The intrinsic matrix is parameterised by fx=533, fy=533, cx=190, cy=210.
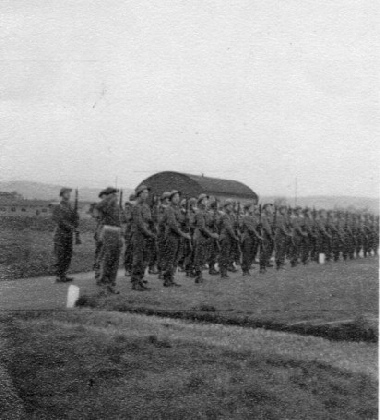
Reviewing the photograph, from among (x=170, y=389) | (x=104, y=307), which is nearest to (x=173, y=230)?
(x=104, y=307)

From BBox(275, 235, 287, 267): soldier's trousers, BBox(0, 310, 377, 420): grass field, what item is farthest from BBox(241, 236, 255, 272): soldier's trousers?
BBox(0, 310, 377, 420): grass field

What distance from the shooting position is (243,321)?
21.4 ft

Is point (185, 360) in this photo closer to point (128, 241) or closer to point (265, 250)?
point (128, 241)

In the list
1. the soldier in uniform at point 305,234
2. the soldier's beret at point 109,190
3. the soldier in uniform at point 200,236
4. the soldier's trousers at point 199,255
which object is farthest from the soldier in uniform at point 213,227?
the soldier in uniform at point 305,234

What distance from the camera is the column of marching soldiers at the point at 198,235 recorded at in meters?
8.69

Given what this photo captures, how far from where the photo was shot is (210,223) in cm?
1174

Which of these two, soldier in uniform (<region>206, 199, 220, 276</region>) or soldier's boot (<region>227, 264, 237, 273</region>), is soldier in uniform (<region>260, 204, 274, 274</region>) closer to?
soldier's boot (<region>227, 264, 237, 273</region>)

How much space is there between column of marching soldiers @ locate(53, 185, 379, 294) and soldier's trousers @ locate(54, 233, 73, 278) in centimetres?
2

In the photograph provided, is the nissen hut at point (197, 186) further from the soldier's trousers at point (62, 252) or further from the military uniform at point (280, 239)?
the soldier's trousers at point (62, 252)

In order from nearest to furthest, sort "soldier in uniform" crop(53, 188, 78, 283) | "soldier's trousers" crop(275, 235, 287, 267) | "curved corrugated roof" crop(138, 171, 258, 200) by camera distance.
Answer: "soldier in uniform" crop(53, 188, 78, 283) < "soldier's trousers" crop(275, 235, 287, 267) < "curved corrugated roof" crop(138, 171, 258, 200)

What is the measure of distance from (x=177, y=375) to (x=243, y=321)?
7.23ft

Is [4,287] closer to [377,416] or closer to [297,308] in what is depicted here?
[297,308]

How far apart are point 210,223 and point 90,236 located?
7.66m

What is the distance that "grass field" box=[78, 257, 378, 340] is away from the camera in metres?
6.50
